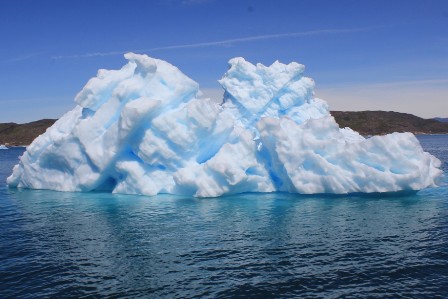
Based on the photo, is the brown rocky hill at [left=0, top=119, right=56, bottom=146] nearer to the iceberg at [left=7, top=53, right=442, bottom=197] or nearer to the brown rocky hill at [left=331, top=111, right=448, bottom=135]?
the brown rocky hill at [left=331, top=111, right=448, bottom=135]

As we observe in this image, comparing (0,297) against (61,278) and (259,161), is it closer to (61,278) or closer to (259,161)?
(61,278)

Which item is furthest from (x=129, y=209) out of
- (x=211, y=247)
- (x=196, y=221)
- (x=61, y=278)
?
(x=61, y=278)

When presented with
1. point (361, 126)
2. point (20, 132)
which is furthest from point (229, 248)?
point (20, 132)

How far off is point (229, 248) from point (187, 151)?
1467 centimetres

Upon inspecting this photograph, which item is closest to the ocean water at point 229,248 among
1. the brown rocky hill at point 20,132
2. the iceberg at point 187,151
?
the iceberg at point 187,151

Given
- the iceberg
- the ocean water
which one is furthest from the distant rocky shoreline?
the ocean water

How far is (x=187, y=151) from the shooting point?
3303cm

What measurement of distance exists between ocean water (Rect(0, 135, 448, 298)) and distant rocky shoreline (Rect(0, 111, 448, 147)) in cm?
13963

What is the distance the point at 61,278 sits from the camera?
16.0 metres

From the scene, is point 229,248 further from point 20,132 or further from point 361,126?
point 20,132

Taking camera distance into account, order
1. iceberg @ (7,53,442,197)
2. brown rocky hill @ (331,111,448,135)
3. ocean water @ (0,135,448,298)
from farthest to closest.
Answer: brown rocky hill @ (331,111,448,135)
iceberg @ (7,53,442,197)
ocean water @ (0,135,448,298)

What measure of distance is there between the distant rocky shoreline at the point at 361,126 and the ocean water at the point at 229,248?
140 m

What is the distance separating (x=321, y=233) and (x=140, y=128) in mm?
16649

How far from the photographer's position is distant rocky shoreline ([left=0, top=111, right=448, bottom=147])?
161m
